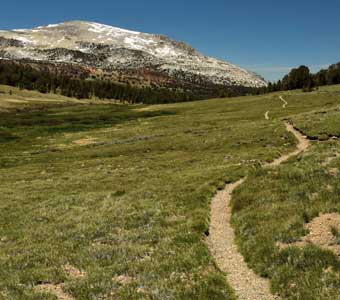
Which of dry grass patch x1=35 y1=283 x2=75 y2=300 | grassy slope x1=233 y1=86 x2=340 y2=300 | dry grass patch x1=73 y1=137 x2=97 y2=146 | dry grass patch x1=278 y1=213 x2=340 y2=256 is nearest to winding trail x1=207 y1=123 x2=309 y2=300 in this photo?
grassy slope x1=233 y1=86 x2=340 y2=300

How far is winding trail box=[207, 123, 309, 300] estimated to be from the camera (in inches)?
489

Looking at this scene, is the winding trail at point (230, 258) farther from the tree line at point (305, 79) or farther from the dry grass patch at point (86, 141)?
the tree line at point (305, 79)

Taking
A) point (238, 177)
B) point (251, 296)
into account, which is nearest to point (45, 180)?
point (238, 177)

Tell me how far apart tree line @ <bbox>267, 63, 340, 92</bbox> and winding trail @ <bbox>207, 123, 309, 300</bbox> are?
158 metres

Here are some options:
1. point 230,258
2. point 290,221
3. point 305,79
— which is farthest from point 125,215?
point 305,79

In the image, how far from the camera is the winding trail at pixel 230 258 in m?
12.4

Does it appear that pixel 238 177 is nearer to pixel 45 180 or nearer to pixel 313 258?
pixel 313 258

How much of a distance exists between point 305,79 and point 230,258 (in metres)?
177

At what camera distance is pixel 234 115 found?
96.4 metres

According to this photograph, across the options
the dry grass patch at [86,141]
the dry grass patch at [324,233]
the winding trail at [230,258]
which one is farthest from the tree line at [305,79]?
the dry grass patch at [324,233]

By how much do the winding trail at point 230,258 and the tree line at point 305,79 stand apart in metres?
158

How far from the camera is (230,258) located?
603 inches

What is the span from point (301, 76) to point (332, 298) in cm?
18038

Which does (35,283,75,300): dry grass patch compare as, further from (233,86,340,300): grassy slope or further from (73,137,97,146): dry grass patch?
(73,137,97,146): dry grass patch
